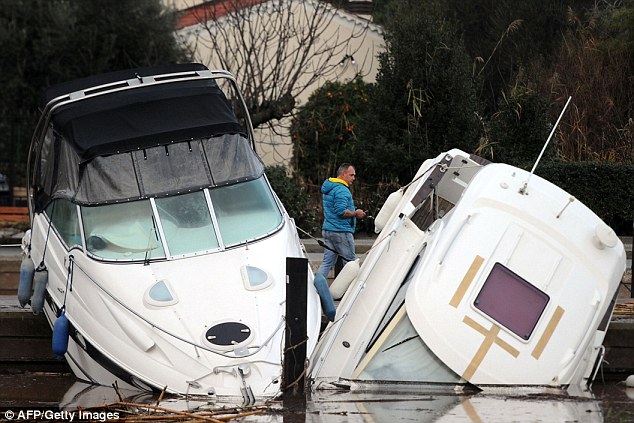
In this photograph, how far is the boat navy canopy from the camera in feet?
41.8

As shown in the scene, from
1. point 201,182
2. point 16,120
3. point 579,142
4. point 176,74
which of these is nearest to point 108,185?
point 201,182

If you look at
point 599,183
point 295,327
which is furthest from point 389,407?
point 599,183

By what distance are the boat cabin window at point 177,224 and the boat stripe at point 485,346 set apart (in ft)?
8.60

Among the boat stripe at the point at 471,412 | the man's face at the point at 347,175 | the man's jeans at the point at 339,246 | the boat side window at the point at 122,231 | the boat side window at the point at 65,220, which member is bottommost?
the man's jeans at the point at 339,246

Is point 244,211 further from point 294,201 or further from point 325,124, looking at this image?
point 325,124

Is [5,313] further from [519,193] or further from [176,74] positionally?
[519,193]

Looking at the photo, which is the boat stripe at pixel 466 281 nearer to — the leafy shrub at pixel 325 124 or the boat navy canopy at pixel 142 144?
the boat navy canopy at pixel 142 144

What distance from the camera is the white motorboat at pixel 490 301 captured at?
10.9 metres

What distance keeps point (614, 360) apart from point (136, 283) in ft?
16.1

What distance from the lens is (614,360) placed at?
43.0 ft

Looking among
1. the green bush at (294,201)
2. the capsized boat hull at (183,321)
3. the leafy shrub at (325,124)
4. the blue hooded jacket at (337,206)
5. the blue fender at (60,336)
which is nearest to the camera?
the capsized boat hull at (183,321)

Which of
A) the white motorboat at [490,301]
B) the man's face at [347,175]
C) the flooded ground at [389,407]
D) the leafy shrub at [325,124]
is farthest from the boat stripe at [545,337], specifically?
the leafy shrub at [325,124]

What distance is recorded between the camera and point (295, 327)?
36.9 ft

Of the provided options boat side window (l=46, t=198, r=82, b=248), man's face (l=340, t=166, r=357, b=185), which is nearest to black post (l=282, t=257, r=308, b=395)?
boat side window (l=46, t=198, r=82, b=248)
